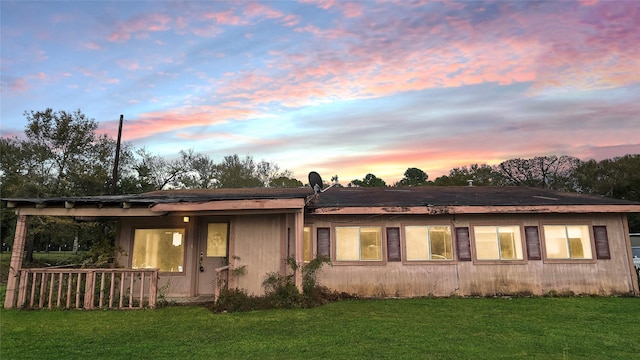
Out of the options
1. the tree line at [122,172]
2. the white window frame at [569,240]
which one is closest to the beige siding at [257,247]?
the tree line at [122,172]

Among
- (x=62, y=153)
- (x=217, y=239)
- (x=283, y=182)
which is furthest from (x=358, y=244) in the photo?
(x=283, y=182)

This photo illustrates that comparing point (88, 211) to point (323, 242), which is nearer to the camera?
point (88, 211)

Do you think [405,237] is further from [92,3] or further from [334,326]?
[92,3]

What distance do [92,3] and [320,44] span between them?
22.7ft

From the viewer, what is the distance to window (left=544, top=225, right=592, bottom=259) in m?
9.47

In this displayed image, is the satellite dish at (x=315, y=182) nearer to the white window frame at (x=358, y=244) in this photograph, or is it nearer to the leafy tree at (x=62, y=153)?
the white window frame at (x=358, y=244)

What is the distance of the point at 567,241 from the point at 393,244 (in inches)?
193

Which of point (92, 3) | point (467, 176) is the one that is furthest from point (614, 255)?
point (467, 176)

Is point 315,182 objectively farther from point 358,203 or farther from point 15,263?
point 15,263

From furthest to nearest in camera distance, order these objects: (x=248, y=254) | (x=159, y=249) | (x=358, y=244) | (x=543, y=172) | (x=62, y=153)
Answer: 1. (x=543, y=172)
2. (x=62, y=153)
3. (x=358, y=244)
4. (x=159, y=249)
5. (x=248, y=254)

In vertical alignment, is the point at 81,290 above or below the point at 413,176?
below

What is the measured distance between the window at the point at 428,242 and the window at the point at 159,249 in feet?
20.9

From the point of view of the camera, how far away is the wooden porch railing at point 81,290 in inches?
299

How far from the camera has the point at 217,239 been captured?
31.0 ft
